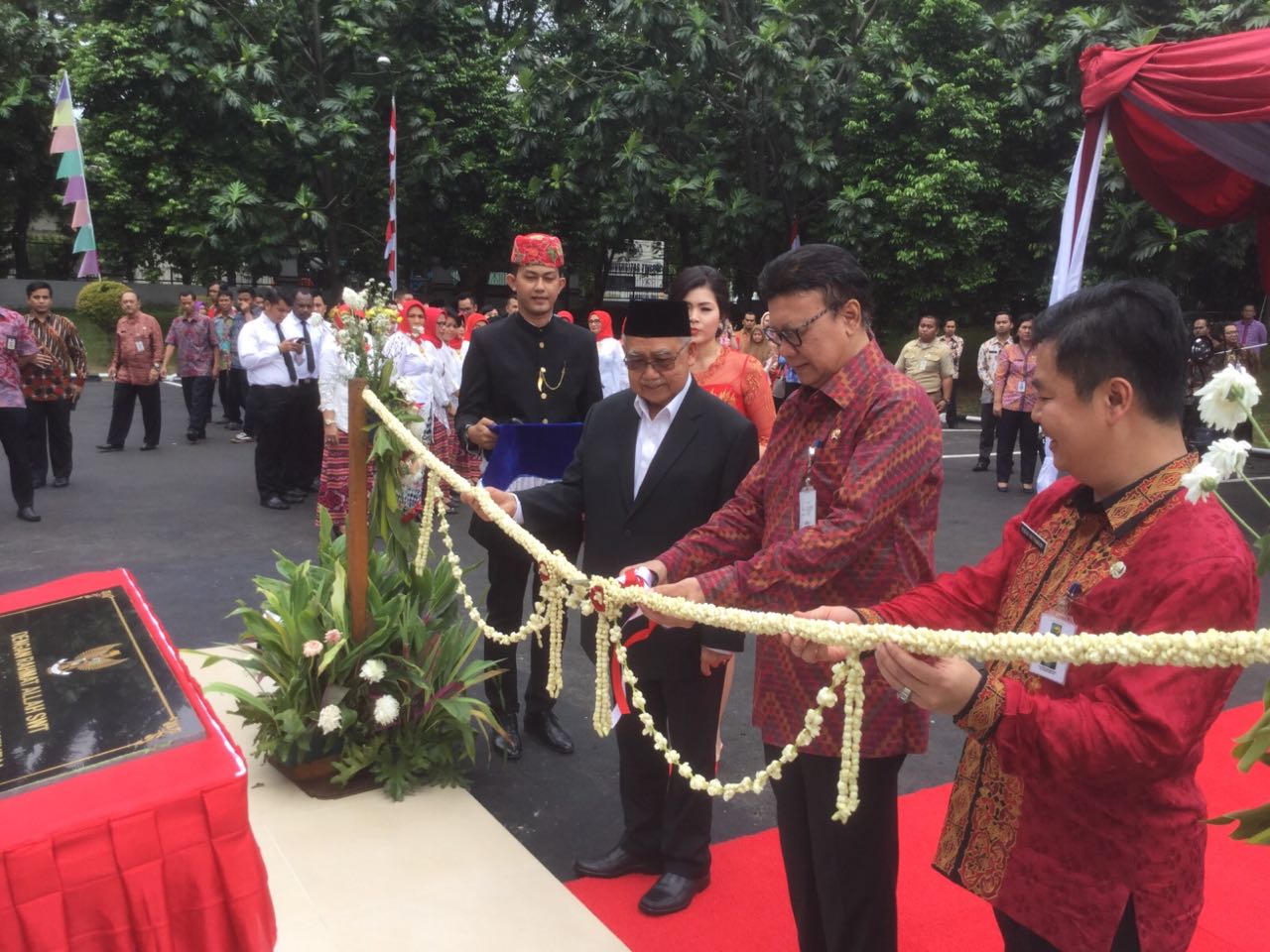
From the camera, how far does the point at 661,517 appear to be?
266 cm

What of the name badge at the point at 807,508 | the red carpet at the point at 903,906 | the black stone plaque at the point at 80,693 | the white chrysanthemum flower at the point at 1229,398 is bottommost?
the red carpet at the point at 903,906

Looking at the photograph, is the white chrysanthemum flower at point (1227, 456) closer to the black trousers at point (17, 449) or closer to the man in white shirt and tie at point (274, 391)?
the man in white shirt and tie at point (274, 391)

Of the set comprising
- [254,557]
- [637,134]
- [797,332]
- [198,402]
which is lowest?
[254,557]

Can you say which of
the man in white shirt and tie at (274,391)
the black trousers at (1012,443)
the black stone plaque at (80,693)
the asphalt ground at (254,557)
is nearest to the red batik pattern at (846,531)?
the black stone plaque at (80,693)

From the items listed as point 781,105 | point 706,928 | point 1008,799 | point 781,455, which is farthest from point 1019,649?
point 781,105

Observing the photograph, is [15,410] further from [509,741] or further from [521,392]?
[509,741]

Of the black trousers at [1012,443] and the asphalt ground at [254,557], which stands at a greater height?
the black trousers at [1012,443]

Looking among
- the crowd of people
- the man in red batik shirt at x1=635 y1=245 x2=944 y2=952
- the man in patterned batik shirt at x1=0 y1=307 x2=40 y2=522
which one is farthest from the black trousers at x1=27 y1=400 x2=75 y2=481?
the man in red batik shirt at x1=635 y1=245 x2=944 y2=952

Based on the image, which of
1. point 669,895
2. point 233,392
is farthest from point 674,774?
point 233,392

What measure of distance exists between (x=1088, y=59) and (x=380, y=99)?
1437 cm

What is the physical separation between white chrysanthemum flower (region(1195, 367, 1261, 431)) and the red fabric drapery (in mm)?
4570

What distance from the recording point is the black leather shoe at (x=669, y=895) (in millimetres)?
2607

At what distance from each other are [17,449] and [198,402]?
419 centimetres

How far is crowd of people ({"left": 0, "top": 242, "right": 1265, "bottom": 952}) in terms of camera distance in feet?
4.36
